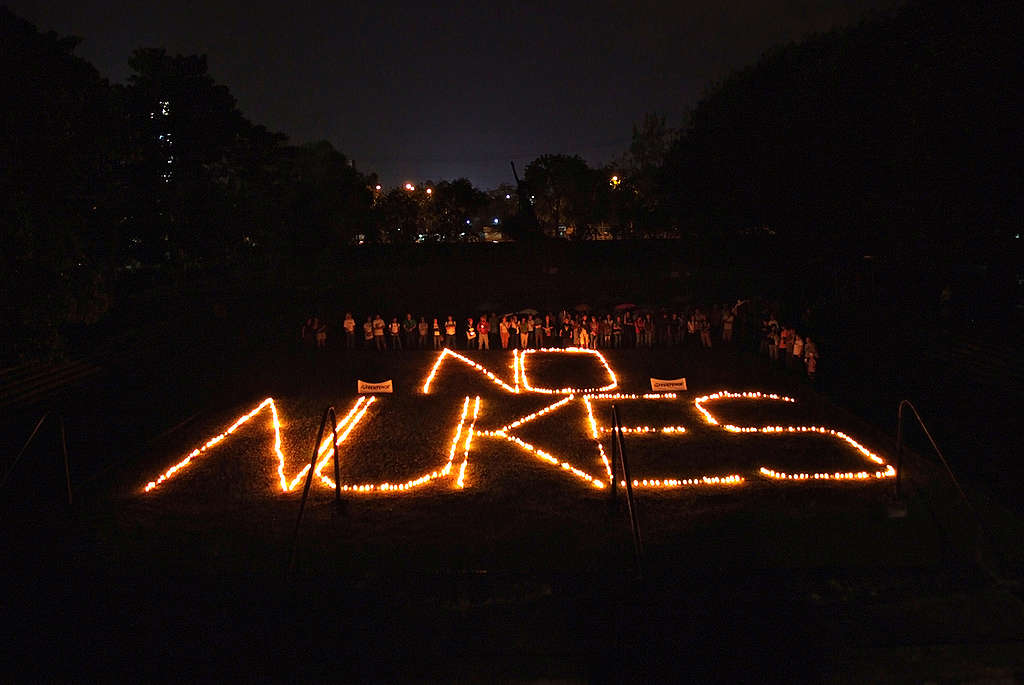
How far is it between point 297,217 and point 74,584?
97.3ft

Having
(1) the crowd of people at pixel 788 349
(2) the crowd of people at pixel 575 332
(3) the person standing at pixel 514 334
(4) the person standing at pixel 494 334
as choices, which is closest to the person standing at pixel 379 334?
(2) the crowd of people at pixel 575 332

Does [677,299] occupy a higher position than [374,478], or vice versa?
[677,299]

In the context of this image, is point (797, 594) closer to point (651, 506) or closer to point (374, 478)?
point (651, 506)

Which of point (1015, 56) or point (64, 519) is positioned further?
point (1015, 56)

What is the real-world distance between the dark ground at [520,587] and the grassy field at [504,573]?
28 millimetres

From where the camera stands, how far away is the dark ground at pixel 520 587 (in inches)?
224

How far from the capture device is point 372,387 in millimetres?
17141

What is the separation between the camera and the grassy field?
575 centimetres

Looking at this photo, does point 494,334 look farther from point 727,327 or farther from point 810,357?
point 810,357

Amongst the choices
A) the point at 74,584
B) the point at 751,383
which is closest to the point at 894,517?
the point at 751,383

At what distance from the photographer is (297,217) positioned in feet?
113

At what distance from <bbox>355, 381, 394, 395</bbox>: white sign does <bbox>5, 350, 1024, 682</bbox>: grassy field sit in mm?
3983

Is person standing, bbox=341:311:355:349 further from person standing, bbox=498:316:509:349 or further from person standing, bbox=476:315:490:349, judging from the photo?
person standing, bbox=498:316:509:349

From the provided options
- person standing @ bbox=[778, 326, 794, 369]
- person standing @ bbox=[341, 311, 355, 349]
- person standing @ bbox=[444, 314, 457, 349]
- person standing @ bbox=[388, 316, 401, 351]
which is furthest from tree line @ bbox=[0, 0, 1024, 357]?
person standing @ bbox=[444, 314, 457, 349]
